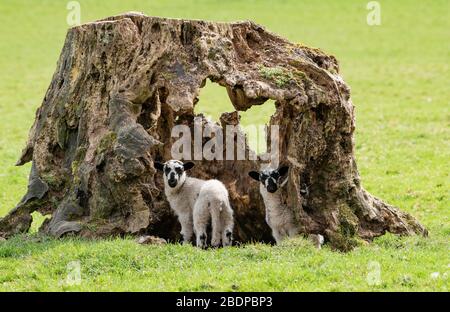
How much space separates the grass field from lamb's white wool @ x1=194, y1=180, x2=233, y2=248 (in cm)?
128

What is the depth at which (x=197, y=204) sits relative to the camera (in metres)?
15.0

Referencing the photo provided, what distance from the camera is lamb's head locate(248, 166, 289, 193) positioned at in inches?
584

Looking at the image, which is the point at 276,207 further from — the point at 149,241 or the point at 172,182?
the point at 149,241

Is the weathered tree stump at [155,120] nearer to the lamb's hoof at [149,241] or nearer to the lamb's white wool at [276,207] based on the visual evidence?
the lamb's white wool at [276,207]

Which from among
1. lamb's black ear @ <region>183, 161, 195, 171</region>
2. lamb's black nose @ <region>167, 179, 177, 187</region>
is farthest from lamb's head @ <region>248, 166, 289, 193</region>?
lamb's black nose @ <region>167, 179, 177, 187</region>

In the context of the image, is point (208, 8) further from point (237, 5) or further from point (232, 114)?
point (232, 114)

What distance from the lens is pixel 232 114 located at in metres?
17.0

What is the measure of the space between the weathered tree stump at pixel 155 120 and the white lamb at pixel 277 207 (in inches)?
7.1

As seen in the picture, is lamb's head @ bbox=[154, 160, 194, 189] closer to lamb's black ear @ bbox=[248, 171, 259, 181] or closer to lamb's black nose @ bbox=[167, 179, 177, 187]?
lamb's black nose @ bbox=[167, 179, 177, 187]

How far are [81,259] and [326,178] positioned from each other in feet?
14.7

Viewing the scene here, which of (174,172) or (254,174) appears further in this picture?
(254,174)

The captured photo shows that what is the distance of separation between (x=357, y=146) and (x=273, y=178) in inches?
491

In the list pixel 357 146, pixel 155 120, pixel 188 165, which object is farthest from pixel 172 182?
pixel 357 146

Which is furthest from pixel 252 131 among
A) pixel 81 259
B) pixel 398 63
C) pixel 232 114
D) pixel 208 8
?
pixel 208 8
